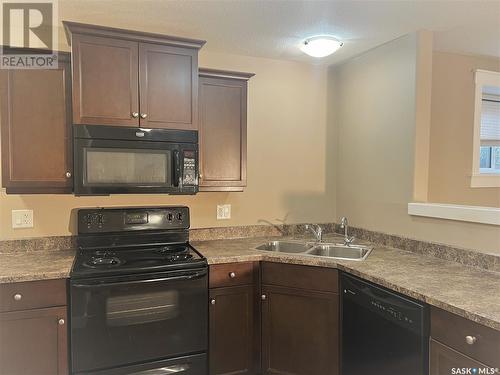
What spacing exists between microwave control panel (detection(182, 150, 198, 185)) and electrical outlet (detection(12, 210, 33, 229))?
1029mm

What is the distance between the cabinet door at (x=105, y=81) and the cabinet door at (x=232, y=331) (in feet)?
4.00

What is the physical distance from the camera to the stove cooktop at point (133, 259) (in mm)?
2008

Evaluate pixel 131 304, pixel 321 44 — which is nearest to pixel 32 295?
pixel 131 304

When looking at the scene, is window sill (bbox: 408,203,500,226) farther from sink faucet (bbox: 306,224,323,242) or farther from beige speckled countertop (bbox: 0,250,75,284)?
beige speckled countertop (bbox: 0,250,75,284)

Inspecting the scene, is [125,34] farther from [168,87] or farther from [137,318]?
[137,318]

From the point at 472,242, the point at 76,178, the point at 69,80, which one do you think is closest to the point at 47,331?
the point at 76,178

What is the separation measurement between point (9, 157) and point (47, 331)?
3.25 feet

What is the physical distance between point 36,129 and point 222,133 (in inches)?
45.4

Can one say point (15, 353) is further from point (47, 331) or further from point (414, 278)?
point (414, 278)

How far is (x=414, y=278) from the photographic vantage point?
1850 millimetres

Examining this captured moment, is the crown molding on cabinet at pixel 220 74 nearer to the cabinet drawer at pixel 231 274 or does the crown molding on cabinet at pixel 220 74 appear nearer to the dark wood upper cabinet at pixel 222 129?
the dark wood upper cabinet at pixel 222 129

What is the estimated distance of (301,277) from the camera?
7.52ft

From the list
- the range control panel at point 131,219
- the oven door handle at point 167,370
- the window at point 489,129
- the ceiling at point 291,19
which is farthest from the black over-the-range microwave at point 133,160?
the window at point 489,129

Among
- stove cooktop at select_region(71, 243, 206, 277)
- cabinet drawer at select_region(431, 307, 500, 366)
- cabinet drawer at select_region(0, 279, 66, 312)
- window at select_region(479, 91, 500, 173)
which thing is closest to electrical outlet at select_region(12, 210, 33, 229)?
stove cooktop at select_region(71, 243, 206, 277)
